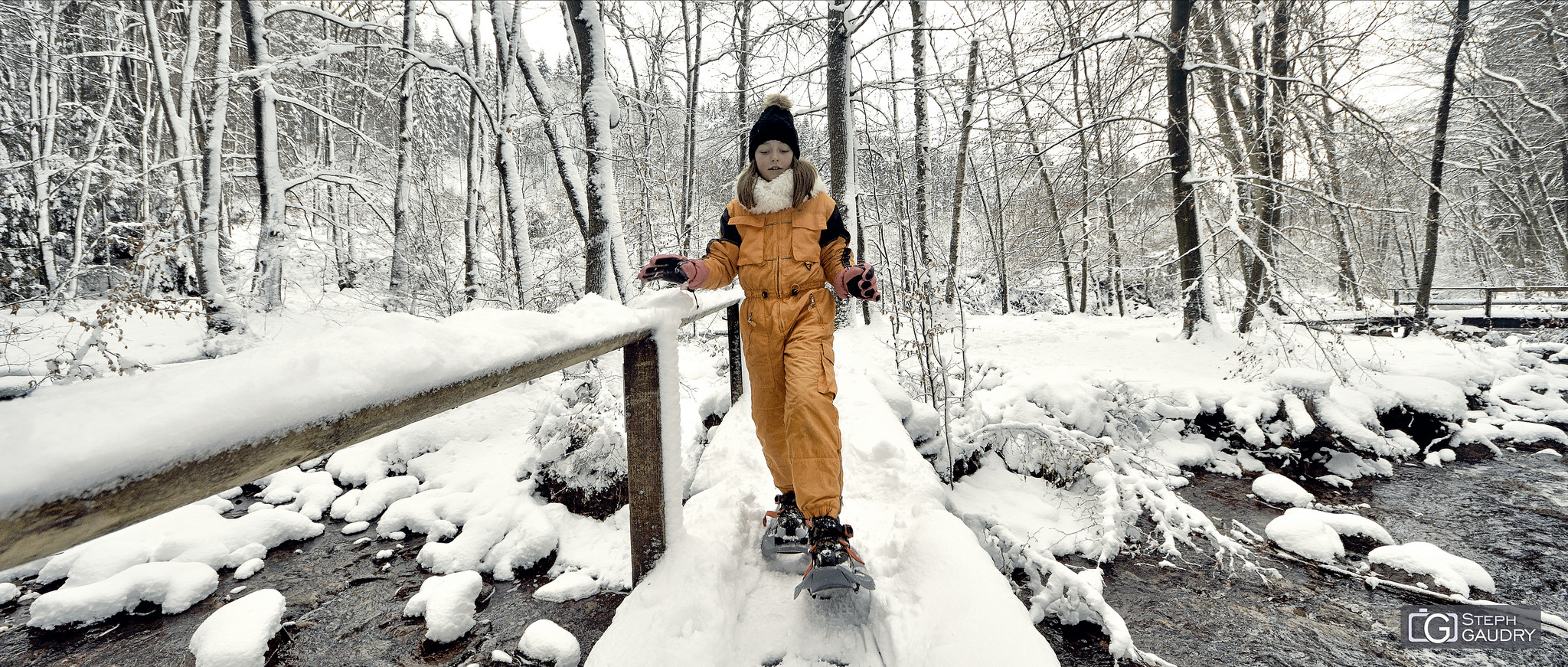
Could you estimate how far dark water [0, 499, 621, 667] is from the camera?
297cm

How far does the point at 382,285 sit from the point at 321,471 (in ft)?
28.8

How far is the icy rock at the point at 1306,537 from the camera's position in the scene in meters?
3.34

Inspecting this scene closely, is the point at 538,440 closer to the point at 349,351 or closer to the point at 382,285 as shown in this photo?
the point at 349,351

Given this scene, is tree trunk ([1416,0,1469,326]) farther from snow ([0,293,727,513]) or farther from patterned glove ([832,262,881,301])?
snow ([0,293,727,513])

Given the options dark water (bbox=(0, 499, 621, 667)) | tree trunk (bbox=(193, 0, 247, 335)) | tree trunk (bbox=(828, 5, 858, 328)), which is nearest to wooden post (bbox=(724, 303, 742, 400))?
dark water (bbox=(0, 499, 621, 667))

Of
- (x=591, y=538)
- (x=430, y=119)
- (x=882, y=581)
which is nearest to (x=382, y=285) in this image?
(x=430, y=119)

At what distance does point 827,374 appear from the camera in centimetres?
212

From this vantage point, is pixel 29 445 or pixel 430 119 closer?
pixel 29 445

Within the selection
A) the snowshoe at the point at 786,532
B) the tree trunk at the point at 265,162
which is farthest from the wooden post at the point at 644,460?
the tree trunk at the point at 265,162

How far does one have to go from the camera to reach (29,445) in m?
0.53

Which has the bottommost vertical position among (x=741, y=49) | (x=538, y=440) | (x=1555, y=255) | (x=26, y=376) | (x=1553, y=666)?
(x=1553, y=666)

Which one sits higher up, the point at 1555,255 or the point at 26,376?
the point at 1555,255

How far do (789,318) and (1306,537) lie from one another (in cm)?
377

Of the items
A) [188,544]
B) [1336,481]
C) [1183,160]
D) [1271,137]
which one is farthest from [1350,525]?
[188,544]
